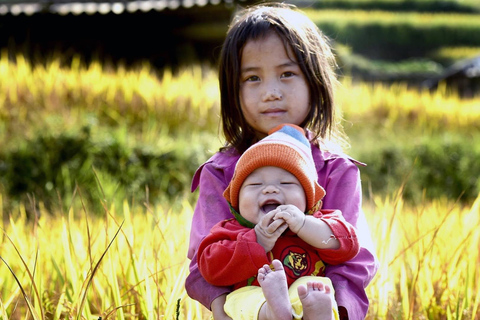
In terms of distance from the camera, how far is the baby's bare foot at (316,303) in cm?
150

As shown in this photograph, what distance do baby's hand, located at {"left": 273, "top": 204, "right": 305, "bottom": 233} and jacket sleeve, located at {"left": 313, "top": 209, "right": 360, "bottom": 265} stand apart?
9cm

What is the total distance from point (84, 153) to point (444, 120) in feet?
18.6

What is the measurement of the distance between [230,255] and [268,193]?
22cm

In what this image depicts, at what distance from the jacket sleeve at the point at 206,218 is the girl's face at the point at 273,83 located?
259mm

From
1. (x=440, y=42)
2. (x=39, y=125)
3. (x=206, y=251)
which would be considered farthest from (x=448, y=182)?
(x=440, y=42)

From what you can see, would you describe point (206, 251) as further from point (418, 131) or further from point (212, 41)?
point (212, 41)

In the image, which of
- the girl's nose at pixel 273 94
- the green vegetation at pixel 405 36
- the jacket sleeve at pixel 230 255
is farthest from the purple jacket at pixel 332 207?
the green vegetation at pixel 405 36

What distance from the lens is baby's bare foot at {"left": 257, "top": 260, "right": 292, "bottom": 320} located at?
1513mm

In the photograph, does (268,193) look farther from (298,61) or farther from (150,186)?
(150,186)

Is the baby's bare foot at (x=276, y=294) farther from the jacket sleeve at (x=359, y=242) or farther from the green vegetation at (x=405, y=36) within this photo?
the green vegetation at (x=405, y=36)

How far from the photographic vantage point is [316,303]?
4.92 feet

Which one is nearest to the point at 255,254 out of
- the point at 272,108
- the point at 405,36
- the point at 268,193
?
the point at 268,193

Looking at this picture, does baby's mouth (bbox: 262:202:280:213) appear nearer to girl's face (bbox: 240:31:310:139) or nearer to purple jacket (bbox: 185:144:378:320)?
purple jacket (bbox: 185:144:378:320)

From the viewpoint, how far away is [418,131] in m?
7.76
